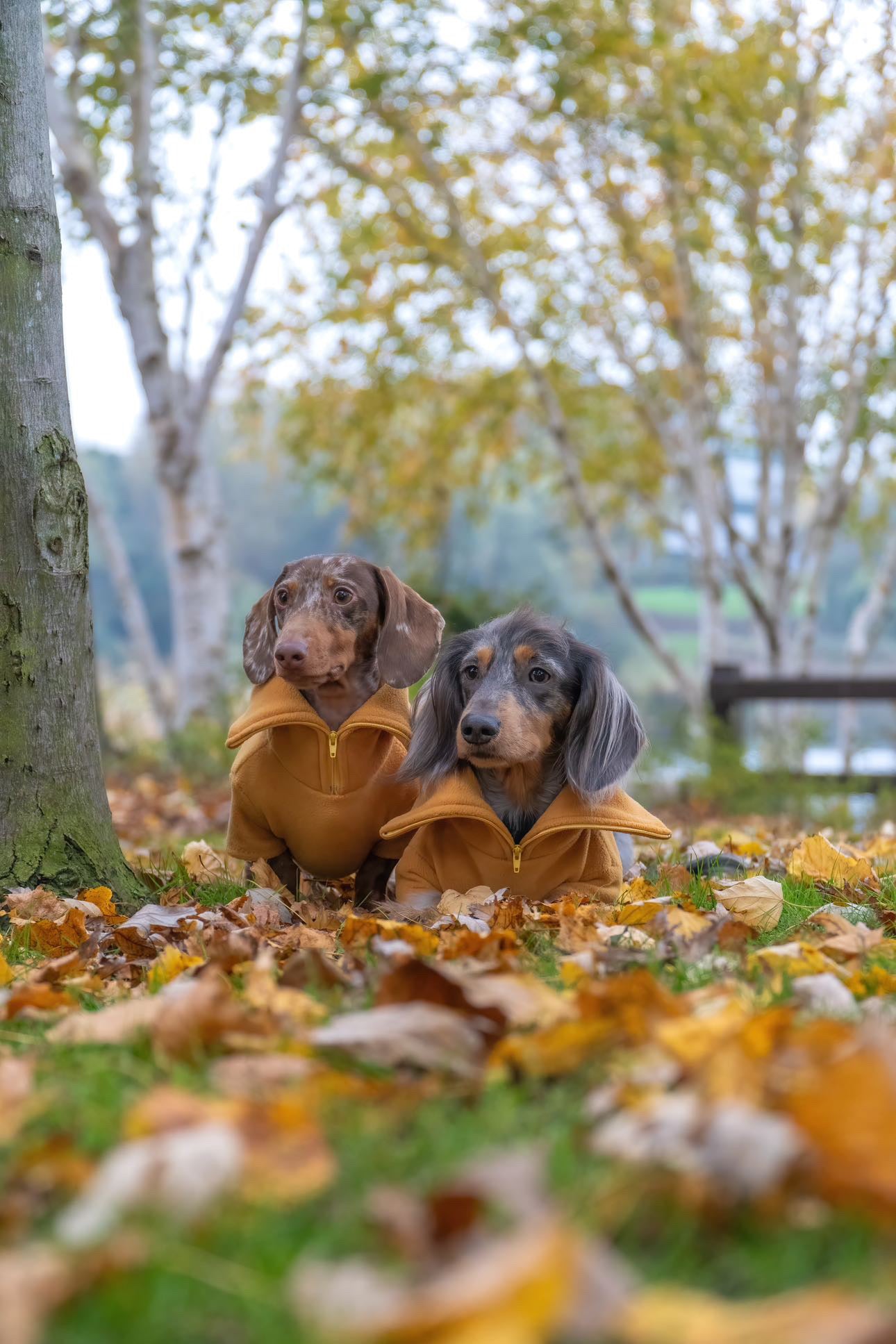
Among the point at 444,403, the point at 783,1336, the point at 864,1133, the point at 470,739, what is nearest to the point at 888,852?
the point at 470,739

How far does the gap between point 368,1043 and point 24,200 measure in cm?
282

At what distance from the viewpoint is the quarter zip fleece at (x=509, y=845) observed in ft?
12.6

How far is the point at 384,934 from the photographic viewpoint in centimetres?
293

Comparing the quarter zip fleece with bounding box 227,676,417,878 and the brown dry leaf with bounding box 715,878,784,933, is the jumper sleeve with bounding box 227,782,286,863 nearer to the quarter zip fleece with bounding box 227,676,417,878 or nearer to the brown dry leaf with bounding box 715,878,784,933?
the quarter zip fleece with bounding box 227,676,417,878

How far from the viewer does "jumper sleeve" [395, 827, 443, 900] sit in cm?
393

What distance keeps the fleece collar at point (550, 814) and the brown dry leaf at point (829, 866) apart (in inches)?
18.9

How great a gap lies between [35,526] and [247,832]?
134 centimetres

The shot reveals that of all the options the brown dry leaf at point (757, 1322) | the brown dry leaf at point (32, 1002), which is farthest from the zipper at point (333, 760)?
the brown dry leaf at point (757, 1322)

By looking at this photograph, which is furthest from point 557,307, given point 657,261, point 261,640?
point 261,640

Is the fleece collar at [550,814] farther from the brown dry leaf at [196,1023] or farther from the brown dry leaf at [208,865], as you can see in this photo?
the brown dry leaf at [196,1023]

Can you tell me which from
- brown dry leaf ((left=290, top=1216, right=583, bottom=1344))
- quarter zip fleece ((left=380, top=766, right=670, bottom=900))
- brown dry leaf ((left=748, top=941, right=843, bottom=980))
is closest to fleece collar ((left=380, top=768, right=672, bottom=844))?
quarter zip fleece ((left=380, top=766, right=670, bottom=900))

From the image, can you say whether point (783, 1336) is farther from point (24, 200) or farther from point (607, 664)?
point (24, 200)

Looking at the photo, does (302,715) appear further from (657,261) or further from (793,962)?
(657,261)

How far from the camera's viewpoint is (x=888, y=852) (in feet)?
16.0
